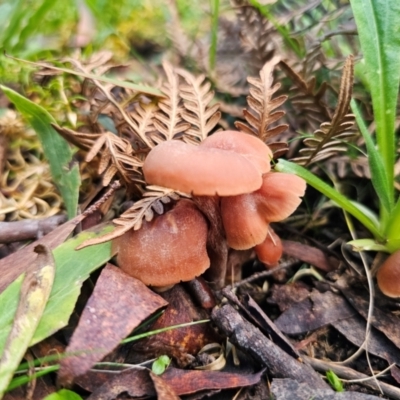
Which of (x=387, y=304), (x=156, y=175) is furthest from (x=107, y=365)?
(x=387, y=304)

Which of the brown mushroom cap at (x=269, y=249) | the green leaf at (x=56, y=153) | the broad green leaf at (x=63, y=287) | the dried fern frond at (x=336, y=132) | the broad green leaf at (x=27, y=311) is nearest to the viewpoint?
the broad green leaf at (x=27, y=311)

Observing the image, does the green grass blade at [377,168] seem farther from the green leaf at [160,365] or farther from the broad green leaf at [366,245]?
the green leaf at [160,365]

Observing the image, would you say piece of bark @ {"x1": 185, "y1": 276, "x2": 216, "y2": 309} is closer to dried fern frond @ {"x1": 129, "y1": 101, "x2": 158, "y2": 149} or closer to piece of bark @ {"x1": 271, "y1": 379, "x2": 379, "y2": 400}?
piece of bark @ {"x1": 271, "y1": 379, "x2": 379, "y2": 400}

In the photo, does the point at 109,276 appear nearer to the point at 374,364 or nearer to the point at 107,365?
the point at 107,365

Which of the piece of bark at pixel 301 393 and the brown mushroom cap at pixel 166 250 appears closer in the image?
the piece of bark at pixel 301 393

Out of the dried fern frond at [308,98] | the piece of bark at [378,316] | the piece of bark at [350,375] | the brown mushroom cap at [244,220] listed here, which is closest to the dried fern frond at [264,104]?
the dried fern frond at [308,98]

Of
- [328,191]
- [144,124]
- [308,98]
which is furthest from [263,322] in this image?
[308,98]
